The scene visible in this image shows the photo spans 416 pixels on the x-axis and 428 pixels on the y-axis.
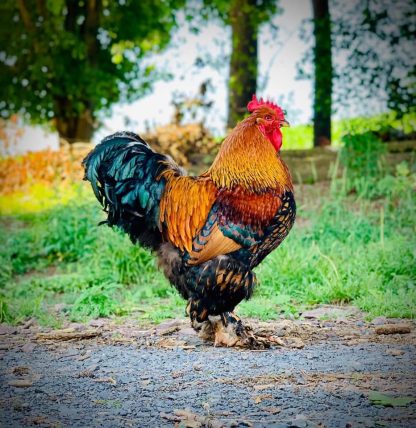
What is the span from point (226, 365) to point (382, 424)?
4.79 ft

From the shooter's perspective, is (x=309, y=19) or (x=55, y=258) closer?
(x=55, y=258)

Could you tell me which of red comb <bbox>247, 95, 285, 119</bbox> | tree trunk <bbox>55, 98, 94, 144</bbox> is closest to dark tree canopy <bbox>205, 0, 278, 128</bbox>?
tree trunk <bbox>55, 98, 94, 144</bbox>

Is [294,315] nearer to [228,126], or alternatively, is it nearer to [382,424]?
[382,424]

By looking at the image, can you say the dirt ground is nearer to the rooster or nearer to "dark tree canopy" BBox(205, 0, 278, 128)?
the rooster

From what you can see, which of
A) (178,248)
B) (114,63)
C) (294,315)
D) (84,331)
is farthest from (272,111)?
(114,63)

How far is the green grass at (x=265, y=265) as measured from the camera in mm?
6672

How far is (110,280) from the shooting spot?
7781 millimetres

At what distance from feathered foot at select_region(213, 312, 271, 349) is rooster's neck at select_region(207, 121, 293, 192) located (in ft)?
3.50

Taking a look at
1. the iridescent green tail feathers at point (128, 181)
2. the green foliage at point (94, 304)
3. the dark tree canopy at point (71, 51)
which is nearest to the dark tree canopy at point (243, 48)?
the dark tree canopy at point (71, 51)

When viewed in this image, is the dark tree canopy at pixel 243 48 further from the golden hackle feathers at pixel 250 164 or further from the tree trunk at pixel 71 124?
the golden hackle feathers at pixel 250 164

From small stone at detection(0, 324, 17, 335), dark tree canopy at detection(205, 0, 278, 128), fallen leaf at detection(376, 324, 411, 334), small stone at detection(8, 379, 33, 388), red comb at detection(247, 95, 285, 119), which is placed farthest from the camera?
dark tree canopy at detection(205, 0, 278, 128)

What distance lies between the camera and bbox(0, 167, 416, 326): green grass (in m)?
6.67

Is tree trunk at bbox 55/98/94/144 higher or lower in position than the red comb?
higher

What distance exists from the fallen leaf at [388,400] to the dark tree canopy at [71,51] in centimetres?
1152
